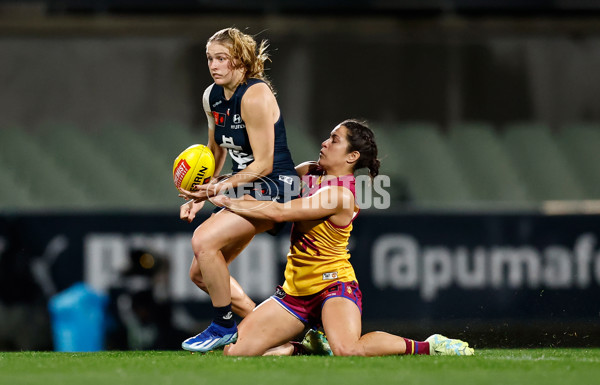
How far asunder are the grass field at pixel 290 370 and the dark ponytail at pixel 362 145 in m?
1.23

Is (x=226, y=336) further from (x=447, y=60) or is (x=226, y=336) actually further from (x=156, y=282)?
(x=447, y=60)

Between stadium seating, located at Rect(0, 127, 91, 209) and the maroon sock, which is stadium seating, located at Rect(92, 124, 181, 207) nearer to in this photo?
stadium seating, located at Rect(0, 127, 91, 209)

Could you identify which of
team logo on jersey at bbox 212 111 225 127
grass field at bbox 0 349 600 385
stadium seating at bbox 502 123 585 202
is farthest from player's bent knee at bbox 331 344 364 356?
stadium seating at bbox 502 123 585 202

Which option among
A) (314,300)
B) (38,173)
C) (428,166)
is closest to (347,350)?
(314,300)

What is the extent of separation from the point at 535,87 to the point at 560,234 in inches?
184

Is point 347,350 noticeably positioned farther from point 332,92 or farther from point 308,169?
point 332,92

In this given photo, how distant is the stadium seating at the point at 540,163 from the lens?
38.2 ft

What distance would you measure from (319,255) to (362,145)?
0.74 meters

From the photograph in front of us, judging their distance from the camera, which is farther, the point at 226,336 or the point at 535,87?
the point at 535,87

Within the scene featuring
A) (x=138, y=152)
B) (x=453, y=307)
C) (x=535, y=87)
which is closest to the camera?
(x=453, y=307)

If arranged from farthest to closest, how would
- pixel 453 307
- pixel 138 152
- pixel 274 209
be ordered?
pixel 138 152 → pixel 453 307 → pixel 274 209

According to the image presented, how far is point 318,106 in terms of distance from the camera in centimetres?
1209

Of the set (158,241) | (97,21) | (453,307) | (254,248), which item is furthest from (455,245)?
(97,21)

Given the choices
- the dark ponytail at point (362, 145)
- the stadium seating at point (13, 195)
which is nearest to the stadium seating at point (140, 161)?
the stadium seating at point (13, 195)
